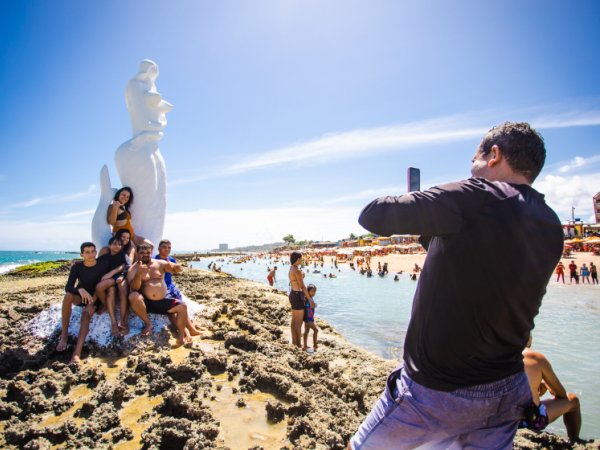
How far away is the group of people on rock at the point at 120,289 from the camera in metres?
4.97

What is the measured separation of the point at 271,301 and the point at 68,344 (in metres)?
5.74

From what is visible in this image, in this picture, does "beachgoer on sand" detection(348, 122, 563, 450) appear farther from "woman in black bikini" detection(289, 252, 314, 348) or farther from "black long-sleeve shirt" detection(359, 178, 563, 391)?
"woman in black bikini" detection(289, 252, 314, 348)

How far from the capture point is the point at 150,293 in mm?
5488

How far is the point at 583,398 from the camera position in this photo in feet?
18.1

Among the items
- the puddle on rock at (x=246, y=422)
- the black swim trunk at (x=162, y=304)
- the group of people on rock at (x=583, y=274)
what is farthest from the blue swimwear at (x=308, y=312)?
the group of people on rock at (x=583, y=274)

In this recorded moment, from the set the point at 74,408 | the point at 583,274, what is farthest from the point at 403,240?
the point at 74,408

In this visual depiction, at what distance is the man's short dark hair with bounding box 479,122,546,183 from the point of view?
1524 mm

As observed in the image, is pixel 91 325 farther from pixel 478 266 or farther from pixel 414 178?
pixel 478 266

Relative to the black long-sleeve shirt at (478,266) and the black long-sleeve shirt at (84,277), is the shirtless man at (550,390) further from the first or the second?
the black long-sleeve shirt at (84,277)

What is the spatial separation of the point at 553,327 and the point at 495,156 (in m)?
12.2

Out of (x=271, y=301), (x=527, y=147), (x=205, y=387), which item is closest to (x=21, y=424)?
(x=205, y=387)

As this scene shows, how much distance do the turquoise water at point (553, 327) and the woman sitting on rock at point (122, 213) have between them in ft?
19.8

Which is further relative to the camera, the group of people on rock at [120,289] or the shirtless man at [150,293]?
the shirtless man at [150,293]

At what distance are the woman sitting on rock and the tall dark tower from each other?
5.41 m
